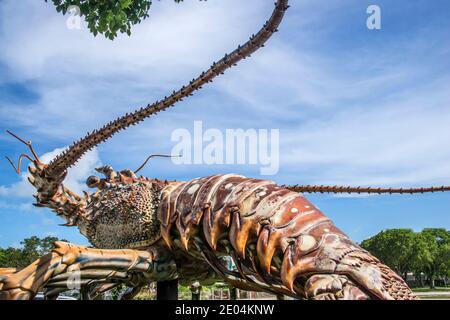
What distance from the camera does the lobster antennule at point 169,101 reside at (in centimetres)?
336

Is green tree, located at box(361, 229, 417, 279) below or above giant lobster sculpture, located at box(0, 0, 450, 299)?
above

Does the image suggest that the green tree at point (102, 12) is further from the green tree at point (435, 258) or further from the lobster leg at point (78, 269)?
the green tree at point (435, 258)

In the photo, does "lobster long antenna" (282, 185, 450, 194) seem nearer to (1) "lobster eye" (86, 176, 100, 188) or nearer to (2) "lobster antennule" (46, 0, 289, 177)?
(2) "lobster antennule" (46, 0, 289, 177)

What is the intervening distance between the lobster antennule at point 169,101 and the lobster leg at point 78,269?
3.54 feet

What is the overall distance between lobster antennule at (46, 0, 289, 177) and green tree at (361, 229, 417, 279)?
4666 centimetres

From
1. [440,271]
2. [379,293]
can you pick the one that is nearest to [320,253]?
[379,293]

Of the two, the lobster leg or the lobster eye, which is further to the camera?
the lobster eye

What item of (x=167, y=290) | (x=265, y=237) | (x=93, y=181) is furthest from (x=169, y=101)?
(x=167, y=290)

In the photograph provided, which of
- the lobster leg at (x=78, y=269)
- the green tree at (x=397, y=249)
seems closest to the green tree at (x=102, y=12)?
the lobster leg at (x=78, y=269)

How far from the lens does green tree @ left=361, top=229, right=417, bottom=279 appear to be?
48.7 metres

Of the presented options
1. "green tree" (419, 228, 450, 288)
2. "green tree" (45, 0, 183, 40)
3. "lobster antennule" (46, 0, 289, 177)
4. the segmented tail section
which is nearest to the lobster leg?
the segmented tail section

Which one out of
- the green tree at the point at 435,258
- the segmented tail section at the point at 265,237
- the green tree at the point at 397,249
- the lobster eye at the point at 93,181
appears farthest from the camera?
the green tree at the point at 435,258

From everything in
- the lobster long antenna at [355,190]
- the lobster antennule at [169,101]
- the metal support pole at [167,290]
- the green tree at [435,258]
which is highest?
the green tree at [435,258]
